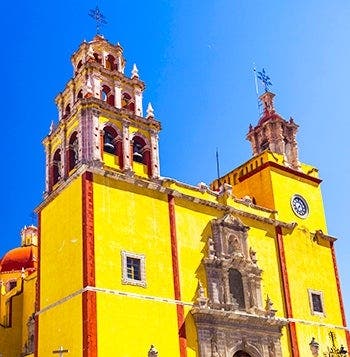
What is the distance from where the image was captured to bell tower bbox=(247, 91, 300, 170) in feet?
110

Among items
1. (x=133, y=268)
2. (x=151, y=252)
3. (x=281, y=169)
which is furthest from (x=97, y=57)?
(x=281, y=169)

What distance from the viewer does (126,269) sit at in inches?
893

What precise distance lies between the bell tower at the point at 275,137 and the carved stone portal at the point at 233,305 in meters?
7.25

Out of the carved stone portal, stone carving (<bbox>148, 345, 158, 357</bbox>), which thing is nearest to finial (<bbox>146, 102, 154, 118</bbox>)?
the carved stone portal

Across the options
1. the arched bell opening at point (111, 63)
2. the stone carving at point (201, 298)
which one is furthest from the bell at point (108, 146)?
the stone carving at point (201, 298)

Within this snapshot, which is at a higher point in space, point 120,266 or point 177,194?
point 177,194

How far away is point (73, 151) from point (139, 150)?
2.67 metres

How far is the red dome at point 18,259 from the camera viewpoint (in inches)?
1603

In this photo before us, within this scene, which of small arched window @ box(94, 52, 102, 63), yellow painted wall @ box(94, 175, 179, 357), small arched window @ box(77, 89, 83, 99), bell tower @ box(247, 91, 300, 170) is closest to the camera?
yellow painted wall @ box(94, 175, 179, 357)

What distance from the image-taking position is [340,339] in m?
29.8

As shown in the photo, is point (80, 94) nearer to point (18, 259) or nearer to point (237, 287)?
point (237, 287)

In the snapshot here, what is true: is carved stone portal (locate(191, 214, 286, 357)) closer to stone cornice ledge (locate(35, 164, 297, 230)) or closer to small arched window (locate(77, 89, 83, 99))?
stone cornice ledge (locate(35, 164, 297, 230))

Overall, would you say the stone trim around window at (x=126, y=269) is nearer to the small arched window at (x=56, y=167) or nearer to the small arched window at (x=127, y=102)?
the small arched window at (x=56, y=167)

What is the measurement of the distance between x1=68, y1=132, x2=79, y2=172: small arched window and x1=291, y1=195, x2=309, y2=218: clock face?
11565 mm
